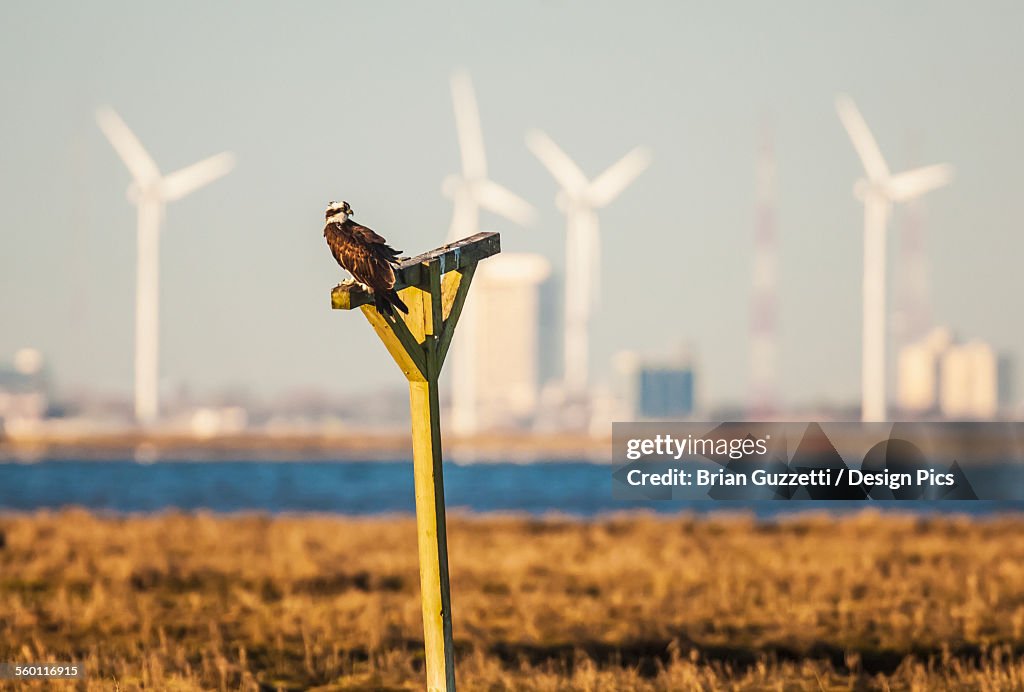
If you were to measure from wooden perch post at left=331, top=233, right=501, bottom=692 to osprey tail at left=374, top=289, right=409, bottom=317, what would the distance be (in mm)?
133

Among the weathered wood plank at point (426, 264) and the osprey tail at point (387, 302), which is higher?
the weathered wood plank at point (426, 264)

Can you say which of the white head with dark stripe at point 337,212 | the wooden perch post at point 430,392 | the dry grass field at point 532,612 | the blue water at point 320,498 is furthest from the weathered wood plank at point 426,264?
the blue water at point 320,498

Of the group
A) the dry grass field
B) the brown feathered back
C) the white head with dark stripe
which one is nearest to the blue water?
the dry grass field

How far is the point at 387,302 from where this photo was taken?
10734mm

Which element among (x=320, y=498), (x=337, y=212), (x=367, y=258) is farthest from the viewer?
(x=320, y=498)

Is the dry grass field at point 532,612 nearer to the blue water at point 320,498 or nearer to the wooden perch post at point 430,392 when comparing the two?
the wooden perch post at point 430,392

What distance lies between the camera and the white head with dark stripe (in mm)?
10898

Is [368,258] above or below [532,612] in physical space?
above

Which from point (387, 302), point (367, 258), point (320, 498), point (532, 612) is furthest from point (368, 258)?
point (320, 498)

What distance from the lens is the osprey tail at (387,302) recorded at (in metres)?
10.6

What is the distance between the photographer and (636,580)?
23031mm

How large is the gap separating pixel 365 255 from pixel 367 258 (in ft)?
0.08

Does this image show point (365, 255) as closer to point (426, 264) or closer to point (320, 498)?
point (426, 264)

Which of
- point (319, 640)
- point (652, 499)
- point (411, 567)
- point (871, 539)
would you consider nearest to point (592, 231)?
point (652, 499)
